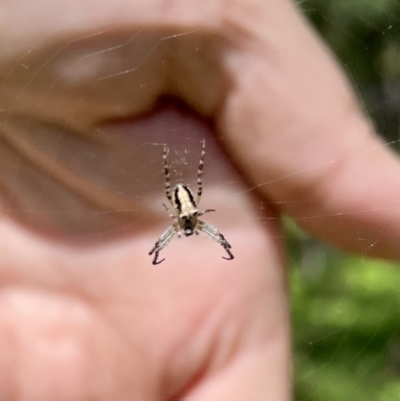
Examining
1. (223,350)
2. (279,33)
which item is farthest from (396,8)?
(223,350)

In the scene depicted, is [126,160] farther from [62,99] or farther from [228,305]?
[228,305]

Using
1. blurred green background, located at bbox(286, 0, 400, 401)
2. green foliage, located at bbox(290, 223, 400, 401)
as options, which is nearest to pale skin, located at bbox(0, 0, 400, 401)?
blurred green background, located at bbox(286, 0, 400, 401)

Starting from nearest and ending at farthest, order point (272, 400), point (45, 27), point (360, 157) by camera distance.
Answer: point (45, 27) < point (360, 157) < point (272, 400)

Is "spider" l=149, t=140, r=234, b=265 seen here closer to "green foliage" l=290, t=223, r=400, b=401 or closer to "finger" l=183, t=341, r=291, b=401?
"finger" l=183, t=341, r=291, b=401

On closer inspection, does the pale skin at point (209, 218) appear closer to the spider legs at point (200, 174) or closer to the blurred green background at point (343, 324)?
the spider legs at point (200, 174)

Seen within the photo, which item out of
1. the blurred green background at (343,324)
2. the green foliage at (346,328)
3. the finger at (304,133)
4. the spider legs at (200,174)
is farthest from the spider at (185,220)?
the green foliage at (346,328)

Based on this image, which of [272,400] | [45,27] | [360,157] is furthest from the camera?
[272,400]

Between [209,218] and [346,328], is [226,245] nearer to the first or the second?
[209,218]
